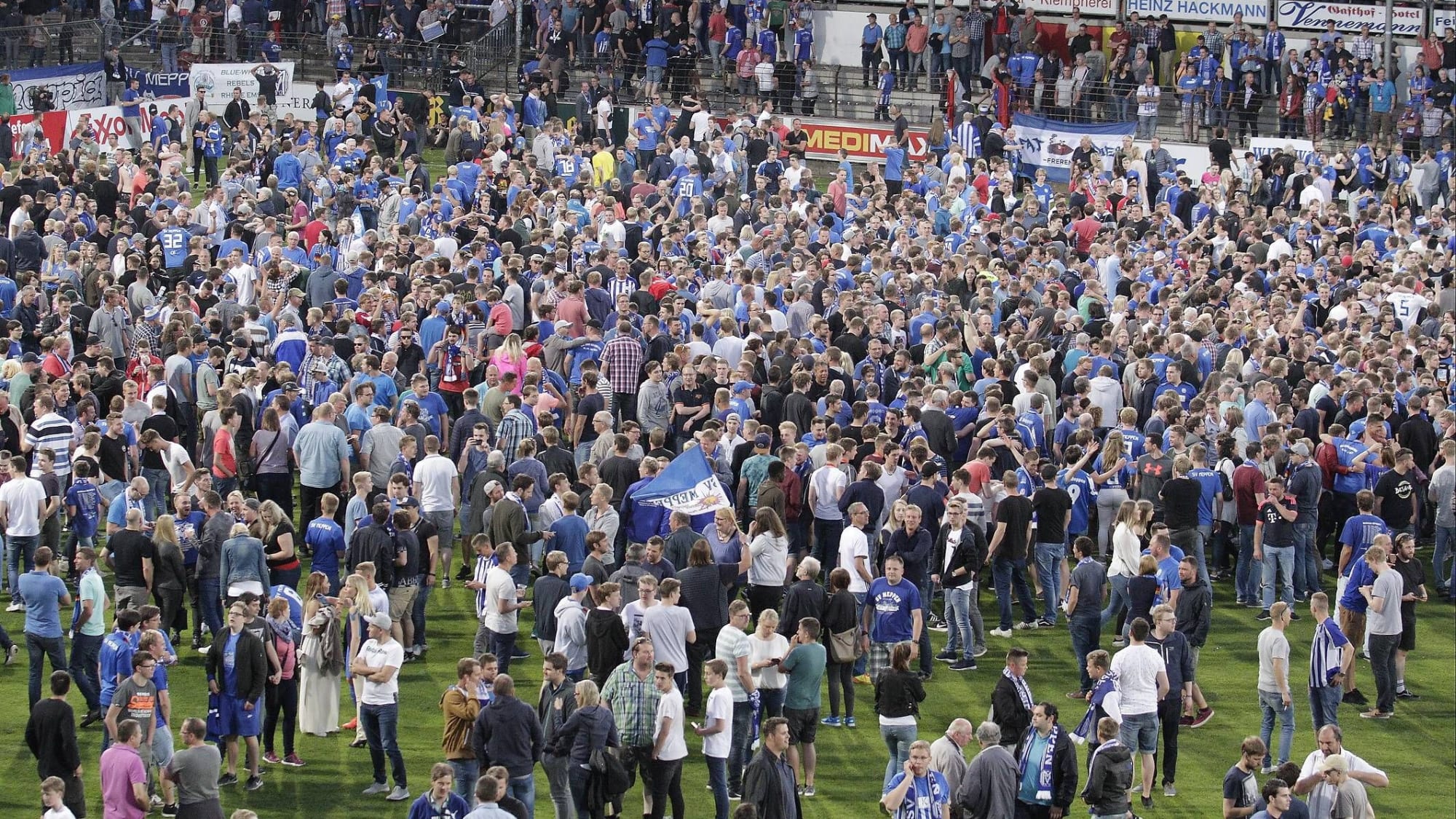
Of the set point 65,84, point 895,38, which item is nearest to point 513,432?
point 65,84

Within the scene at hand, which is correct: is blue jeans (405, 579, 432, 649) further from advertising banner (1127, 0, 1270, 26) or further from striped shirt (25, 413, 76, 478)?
advertising banner (1127, 0, 1270, 26)

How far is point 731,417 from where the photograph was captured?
17484 millimetres

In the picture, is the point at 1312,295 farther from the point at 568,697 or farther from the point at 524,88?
the point at 524,88

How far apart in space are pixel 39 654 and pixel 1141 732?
313 inches

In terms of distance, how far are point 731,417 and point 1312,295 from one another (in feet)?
31.1

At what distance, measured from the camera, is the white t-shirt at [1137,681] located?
13.4 meters

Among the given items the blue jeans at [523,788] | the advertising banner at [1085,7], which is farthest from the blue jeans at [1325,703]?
the advertising banner at [1085,7]

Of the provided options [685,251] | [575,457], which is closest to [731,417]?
[575,457]

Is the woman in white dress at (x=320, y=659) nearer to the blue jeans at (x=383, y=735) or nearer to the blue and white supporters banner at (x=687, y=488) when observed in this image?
the blue jeans at (x=383, y=735)

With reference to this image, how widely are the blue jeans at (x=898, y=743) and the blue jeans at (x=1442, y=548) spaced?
734 centimetres

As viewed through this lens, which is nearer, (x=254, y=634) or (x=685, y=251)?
(x=254, y=634)

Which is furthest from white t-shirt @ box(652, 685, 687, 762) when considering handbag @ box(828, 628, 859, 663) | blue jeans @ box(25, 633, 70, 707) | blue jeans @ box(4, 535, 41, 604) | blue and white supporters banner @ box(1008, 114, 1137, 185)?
blue and white supporters banner @ box(1008, 114, 1137, 185)

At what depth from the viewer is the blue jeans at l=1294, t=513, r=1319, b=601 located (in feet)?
57.5

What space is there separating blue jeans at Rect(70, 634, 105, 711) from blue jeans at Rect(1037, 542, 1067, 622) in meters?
7.64
